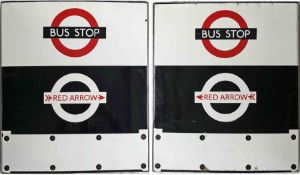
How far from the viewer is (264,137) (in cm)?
102

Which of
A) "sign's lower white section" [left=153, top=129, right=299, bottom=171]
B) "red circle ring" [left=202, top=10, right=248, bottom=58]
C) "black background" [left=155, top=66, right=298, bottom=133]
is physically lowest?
"sign's lower white section" [left=153, top=129, right=299, bottom=171]

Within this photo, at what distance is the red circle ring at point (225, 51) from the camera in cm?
104

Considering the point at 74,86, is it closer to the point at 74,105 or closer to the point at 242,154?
the point at 74,105

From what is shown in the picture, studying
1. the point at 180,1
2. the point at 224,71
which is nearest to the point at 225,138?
the point at 224,71

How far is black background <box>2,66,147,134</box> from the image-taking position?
3.37 ft

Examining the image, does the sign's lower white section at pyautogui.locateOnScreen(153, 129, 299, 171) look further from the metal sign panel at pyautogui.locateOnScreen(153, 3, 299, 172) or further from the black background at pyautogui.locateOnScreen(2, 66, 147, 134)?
the black background at pyautogui.locateOnScreen(2, 66, 147, 134)

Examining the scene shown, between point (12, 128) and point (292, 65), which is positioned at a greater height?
point (292, 65)

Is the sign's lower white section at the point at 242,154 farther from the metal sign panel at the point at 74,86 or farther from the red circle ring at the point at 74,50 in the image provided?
the red circle ring at the point at 74,50

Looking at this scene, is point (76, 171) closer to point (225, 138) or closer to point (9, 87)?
point (9, 87)

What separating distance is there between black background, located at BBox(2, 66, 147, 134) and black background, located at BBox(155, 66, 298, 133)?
3.0 inches

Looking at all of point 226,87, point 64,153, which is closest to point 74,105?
point 64,153

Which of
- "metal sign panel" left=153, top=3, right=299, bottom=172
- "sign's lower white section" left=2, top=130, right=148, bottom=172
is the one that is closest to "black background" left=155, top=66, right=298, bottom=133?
"metal sign panel" left=153, top=3, right=299, bottom=172

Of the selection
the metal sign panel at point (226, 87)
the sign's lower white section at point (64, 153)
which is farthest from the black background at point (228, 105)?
the sign's lower white section at point (64, 153)

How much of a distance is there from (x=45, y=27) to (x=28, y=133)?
1.21ft
